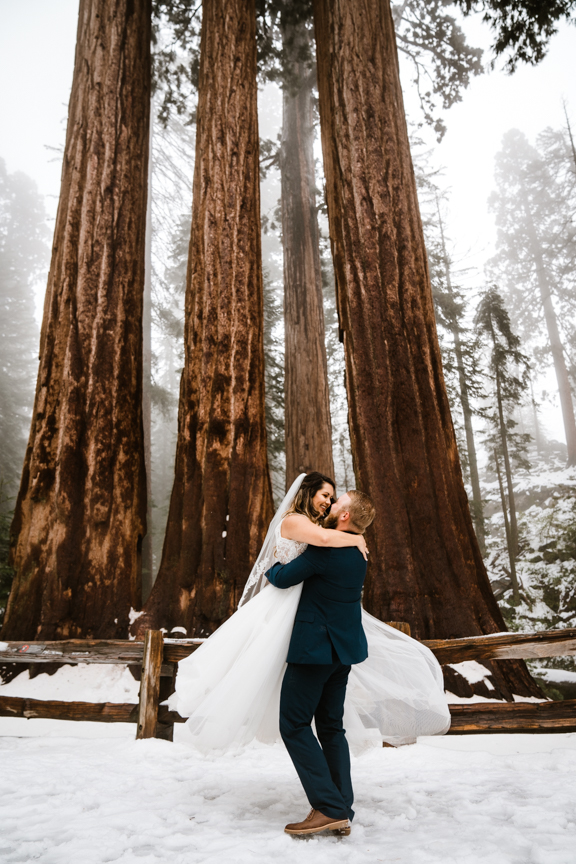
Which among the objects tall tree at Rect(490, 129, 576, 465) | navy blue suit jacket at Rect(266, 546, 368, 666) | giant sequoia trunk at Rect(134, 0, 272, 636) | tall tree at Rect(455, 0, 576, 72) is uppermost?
tall tree at Rect(490, 129, 576, 465)

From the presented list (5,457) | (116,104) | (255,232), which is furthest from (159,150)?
(255,232)

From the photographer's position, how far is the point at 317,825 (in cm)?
225

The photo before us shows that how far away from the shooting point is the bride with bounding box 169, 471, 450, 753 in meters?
2.64

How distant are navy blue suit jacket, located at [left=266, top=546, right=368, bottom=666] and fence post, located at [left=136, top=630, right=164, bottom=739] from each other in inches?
78.0

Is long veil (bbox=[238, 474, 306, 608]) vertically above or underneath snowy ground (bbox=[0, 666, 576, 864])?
above

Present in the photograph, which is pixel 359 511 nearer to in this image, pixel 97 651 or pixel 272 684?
pixel 272 684

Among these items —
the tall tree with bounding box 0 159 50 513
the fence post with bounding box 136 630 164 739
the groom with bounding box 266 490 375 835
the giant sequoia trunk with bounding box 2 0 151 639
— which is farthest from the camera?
the tall tree with bounding box 0 159 50 513

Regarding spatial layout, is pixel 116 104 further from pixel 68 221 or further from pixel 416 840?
pixel 416 840

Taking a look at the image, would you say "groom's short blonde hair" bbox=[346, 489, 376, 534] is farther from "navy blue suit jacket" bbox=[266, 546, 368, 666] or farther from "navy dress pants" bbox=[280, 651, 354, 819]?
"navy dress pants" bbox=[280, 651, 354, 819]

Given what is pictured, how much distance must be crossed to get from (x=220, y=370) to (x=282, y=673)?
4000 millimetres

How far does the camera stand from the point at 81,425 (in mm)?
6047

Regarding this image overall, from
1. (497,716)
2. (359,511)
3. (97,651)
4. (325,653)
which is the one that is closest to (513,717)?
Answer: (497,716)

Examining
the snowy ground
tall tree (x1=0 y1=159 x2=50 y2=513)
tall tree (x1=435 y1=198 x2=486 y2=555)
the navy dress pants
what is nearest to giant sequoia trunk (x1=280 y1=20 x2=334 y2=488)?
tall tree (x1=435 y1=198 x2=486 y2=555)

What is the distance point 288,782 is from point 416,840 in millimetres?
1244
